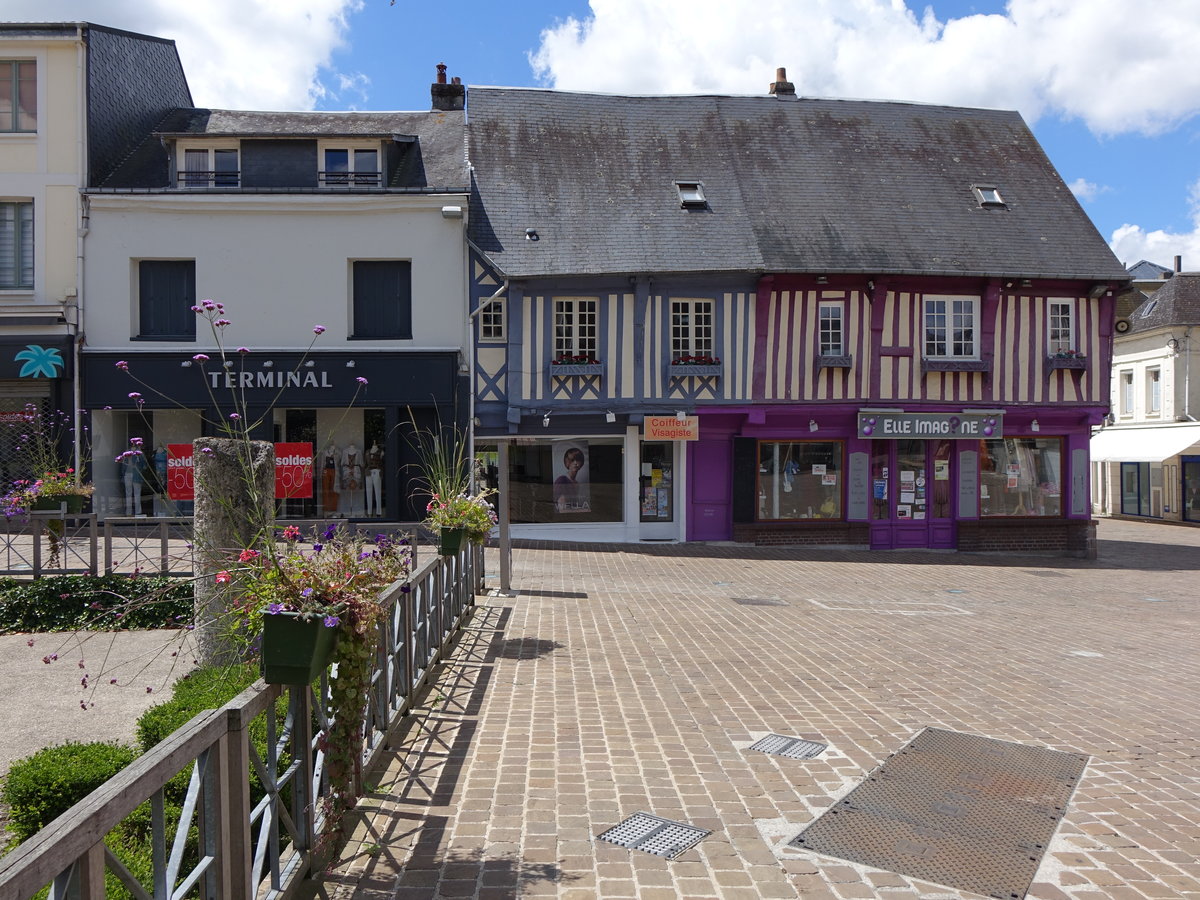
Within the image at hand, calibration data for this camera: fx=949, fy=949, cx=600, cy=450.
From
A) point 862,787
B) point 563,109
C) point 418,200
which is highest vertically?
point 563,109

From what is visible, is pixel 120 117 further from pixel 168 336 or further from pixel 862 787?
pixel 862 787

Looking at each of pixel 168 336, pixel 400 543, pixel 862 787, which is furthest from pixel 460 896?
pixel 168 336

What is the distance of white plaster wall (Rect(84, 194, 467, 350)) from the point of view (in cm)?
1759

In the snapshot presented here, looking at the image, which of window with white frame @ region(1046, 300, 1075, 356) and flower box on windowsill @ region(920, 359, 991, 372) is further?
window with white frame @ region(1046, 300, 1075, 356)

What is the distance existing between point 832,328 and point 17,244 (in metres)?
15.4

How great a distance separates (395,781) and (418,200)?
47.9 ft

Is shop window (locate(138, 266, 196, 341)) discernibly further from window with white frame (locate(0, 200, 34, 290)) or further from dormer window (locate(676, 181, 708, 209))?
dormer window (locate(676, 181, 708, 209))

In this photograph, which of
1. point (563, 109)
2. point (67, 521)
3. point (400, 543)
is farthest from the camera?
point (563, 109)

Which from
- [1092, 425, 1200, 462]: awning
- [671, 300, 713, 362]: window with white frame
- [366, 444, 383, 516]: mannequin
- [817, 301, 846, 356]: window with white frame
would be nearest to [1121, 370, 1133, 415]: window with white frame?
[1092, 425, 1200, 462]: awning

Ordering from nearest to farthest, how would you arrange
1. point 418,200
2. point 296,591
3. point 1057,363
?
point 296,591 → point 418,200 → point 1057,363

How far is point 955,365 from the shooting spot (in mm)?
18688

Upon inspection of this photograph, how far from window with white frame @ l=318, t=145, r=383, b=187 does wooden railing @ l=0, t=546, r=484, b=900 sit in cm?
1554

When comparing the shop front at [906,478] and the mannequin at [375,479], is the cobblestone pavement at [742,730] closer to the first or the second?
the shop front at [906,478]

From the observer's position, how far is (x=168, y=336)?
17.9 metres
